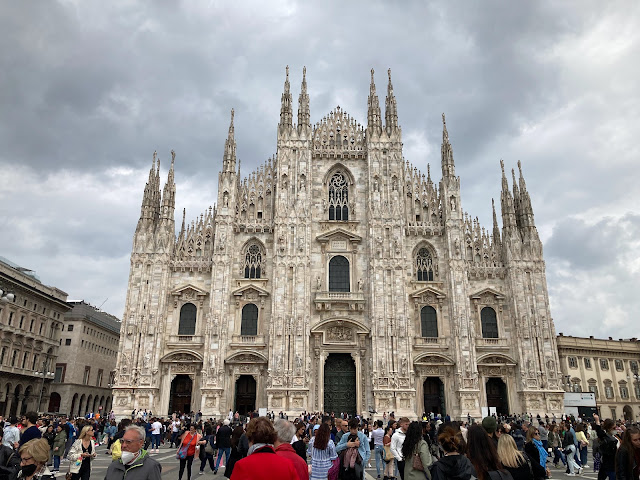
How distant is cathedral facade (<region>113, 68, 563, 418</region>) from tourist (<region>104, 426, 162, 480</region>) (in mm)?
29330

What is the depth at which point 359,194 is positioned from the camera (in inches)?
1554

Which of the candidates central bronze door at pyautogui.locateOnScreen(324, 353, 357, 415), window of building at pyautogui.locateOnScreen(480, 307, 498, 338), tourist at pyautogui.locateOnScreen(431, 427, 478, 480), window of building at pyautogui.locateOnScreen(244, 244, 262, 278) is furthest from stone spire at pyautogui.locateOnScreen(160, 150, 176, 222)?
tourist at pyautogui.locateOnScreen(431, 427, 478, 480)

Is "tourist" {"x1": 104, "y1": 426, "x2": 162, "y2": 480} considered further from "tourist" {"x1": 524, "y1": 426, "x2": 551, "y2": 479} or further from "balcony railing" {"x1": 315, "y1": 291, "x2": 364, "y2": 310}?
"balcony railing" {"x1": 315, "y1": 291, "x2": 364, "y2": 310}

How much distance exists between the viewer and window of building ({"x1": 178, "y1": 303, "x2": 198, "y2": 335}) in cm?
3609

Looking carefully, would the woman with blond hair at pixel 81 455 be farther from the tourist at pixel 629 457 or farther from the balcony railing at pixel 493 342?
the balcony railing at pixel 493 342

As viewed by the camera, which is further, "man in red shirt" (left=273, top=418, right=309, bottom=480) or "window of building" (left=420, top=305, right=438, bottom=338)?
"window of building" (left=420, top=305, right=438, bottom=338)

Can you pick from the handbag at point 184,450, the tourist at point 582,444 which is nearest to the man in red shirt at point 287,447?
the handbag at point 184,450

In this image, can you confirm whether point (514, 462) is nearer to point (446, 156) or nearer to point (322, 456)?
point (322, 456)

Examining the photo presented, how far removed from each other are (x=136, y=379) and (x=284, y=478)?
32904mm

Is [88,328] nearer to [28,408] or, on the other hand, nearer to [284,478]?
[28,408]

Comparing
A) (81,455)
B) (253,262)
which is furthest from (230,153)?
(81,455)

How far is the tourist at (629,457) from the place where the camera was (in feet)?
21.4

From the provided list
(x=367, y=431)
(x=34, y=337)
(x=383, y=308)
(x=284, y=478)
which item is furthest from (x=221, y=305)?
(x=284, y=478)

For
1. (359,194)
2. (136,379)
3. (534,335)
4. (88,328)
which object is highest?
A: (359,194)
